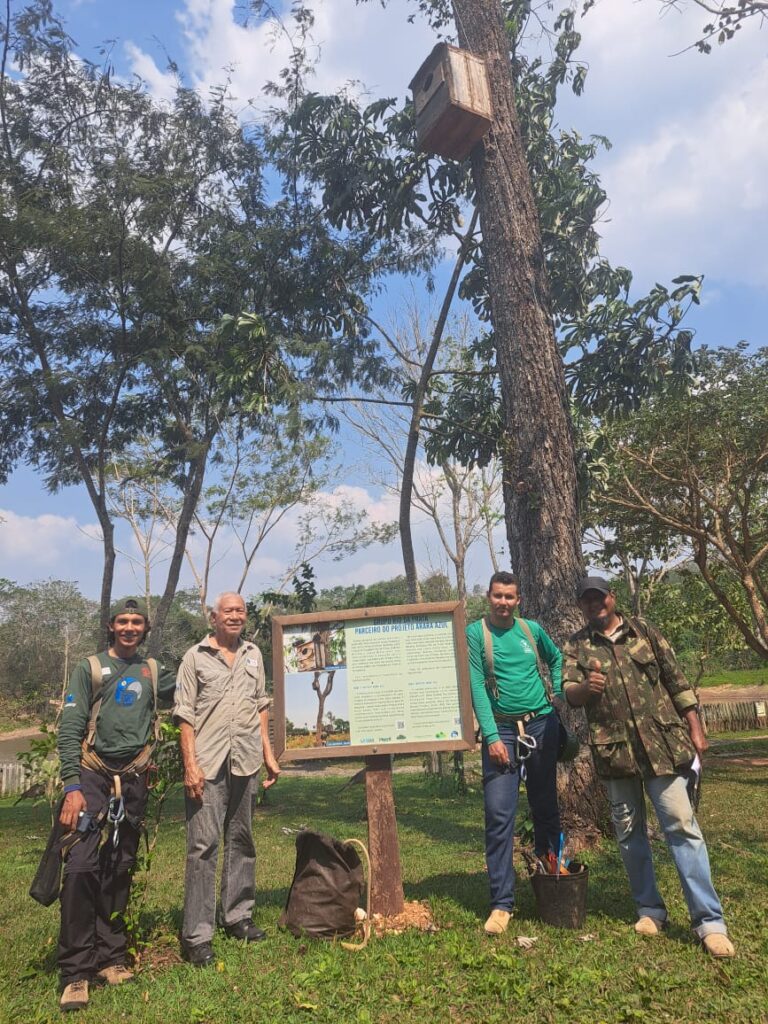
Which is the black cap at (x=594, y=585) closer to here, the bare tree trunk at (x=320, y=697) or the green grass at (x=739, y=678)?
the bare tree trunk at (x=320, y=697)

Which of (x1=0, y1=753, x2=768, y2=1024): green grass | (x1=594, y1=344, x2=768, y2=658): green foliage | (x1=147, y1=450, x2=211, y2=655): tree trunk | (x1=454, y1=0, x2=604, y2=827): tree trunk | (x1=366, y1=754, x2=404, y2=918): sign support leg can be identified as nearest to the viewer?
(x1=0, y1=753, x2=768, y2=1024): green grass

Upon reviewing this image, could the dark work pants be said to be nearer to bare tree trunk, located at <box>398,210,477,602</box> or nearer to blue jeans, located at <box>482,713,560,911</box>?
blue jeans, located at <box>482,713,560,911</box>

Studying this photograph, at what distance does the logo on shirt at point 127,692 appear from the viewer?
3.89 m

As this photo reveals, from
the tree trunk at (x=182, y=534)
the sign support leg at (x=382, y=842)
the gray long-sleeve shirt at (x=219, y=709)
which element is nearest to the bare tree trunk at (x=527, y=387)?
the sign support leg at (x=382, y=842)

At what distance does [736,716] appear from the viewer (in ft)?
73.9

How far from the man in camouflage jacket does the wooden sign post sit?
30.4 inches

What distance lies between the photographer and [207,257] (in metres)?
14.7

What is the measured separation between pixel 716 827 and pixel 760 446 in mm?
5829

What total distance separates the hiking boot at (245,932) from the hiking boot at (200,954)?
0.28 metres

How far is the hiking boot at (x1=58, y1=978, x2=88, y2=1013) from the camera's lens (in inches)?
133

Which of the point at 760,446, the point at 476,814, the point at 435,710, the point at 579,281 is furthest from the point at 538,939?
the point at 579,281

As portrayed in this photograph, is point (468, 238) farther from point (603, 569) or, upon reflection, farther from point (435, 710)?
point (435, 710)

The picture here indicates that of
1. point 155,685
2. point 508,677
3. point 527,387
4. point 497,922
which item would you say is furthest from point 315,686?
point 527,387

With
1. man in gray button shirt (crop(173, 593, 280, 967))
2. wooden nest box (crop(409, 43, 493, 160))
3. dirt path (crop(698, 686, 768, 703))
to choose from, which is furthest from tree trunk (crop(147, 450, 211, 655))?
dirt path (crop(698, 686, 768, 703))
